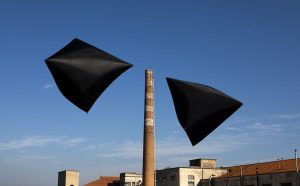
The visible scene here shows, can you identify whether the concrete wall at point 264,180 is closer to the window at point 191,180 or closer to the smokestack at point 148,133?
the window at point 191,180

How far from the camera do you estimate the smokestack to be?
1013 inches

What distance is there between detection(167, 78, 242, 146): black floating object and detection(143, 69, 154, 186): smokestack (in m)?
14.5

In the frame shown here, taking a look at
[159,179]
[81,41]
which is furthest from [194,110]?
[159,179]

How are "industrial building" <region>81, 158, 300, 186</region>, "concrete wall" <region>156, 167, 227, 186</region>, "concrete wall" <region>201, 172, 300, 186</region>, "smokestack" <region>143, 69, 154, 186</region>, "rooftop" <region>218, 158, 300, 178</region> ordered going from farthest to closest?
"concrete wall" <region>156, 167, 227, 186</region> → "rooftop" <region>218, 158, 300, 178</region> → "industrial building" <region>81, 158, 300, 186</region> → "concrete wall" <region>201, 172, 300, 186</region> → "smokestack" <region>143, 69, 154, 186</region>

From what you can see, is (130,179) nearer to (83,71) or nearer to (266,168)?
(266,168)

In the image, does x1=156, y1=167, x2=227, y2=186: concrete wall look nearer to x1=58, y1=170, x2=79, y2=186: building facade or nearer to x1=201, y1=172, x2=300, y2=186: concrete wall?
x1=201, y1=172, x2=300, y2=186: concrete wall

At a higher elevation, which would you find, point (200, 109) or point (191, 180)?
point (200, 109)

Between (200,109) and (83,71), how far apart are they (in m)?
3.00

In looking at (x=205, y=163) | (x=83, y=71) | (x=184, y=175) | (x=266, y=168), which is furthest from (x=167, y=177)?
(x=83, y=71)

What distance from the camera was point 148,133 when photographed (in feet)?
84.0

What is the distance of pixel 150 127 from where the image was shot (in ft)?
86.9

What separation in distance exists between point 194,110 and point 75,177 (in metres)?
80.3

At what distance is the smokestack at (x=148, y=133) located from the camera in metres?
25.7

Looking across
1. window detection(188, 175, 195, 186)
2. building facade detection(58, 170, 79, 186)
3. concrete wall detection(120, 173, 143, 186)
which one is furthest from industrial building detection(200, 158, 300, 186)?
building facade detection(58, 170, 79, 186)
